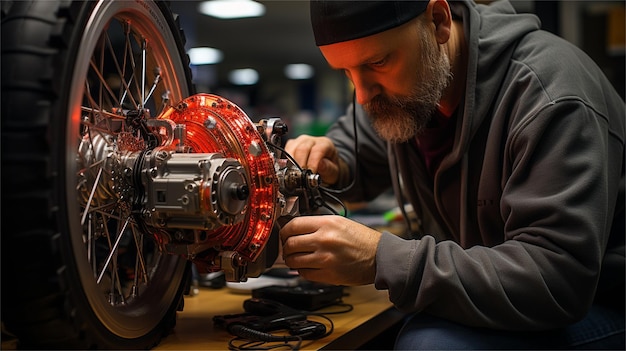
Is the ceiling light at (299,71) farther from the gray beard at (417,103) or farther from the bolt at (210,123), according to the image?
the bolt at (210,123)

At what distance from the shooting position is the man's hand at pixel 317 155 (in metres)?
1.39

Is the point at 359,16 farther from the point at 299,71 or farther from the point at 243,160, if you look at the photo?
the point at 299,71

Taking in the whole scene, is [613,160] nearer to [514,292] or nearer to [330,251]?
[514,292]

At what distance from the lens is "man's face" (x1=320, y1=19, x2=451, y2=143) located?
3.73 ft

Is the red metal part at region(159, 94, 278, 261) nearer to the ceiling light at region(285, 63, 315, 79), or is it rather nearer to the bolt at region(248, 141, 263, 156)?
the bolt at region(248, 141, 263, 156)

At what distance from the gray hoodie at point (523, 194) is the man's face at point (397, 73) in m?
0.07

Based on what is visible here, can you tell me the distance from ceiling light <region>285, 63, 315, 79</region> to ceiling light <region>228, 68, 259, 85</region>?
57 cm

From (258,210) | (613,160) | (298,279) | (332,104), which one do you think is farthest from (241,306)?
(332,104)

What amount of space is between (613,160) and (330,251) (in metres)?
0.55

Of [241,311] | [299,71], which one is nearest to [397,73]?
[241,311]

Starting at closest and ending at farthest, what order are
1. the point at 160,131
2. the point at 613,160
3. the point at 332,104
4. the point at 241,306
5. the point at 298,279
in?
the point at 160,131, the point at 613,160, the point at 241,306, the point at 298,279, the point at 332,104

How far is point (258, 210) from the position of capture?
100 cm

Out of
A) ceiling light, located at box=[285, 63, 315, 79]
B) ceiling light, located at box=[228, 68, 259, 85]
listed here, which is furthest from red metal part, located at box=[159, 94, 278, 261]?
ceiling light, located at box=[228, 68, 259, 85]

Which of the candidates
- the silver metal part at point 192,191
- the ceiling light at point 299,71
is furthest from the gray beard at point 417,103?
the ceiling light at point 299,71
